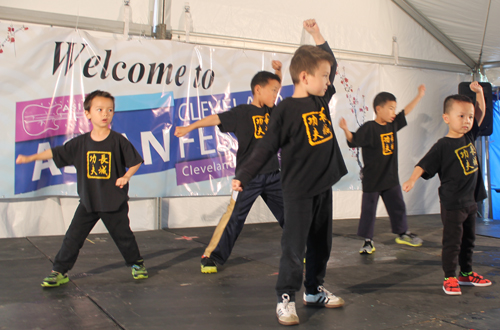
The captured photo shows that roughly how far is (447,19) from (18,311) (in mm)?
6388

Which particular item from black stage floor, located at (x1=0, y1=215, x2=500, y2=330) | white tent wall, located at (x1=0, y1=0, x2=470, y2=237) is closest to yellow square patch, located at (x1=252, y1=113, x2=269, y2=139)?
black stage floor, located at (x1=0, y1=215, x2=500, y2=330)

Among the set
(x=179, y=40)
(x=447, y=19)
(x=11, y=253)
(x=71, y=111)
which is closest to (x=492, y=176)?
(x=447, y=19)

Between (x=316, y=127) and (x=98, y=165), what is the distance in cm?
158

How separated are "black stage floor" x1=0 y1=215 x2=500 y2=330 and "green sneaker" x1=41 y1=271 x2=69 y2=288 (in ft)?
0.20

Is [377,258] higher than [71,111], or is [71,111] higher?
[71,111]

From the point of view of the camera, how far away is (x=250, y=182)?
11.7ft

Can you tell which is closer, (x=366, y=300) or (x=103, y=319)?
(x=103, y=319)

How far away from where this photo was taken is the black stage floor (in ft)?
7.86

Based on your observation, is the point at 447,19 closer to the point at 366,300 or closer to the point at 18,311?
the point at 366,300

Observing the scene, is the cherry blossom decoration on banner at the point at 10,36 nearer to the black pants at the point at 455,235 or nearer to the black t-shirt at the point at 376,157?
the black t-shirt at the point at 376,157

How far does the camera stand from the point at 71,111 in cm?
487

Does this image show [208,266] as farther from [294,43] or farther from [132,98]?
[294,43]

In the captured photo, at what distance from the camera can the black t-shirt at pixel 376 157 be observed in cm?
441

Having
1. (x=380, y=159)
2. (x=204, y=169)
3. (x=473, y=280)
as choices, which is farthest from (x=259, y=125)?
(x=204, y=169)
